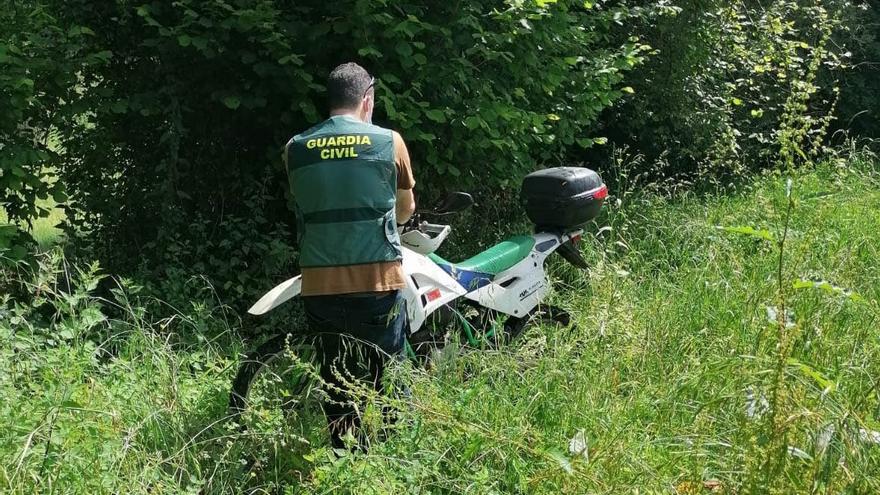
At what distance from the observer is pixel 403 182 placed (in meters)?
3.40

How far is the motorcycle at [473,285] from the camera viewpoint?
3.41 m

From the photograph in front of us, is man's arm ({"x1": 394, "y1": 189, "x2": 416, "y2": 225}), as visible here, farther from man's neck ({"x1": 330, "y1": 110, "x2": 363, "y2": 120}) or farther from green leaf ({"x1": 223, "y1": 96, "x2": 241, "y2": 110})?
green leaf ({"x1": 223, "y1": 96, "x2": 241, "y2": 110})

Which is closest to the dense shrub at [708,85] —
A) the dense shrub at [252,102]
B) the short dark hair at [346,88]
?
the dense shrub at [252,102]

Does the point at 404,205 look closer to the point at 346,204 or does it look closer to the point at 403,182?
the point at 403,182

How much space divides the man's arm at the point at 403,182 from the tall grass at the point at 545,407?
0.65m

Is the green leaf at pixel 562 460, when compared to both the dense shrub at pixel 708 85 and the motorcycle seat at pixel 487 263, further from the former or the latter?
the dense shrub at pixel 708 85

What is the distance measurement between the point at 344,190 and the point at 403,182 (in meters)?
0.33

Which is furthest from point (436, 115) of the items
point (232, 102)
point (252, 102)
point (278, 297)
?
point (278, 297)

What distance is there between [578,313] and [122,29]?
11.1ft

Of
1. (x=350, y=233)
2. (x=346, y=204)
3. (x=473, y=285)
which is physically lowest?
(x=473, y=285)

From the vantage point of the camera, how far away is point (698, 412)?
285 centimetres

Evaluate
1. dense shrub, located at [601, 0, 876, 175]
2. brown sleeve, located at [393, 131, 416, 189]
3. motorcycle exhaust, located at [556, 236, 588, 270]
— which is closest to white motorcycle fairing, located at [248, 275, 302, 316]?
brown sleeve, located at [393, 131, 416, 189]

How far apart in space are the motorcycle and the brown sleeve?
298 millimetres

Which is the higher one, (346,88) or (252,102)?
(346,88)
